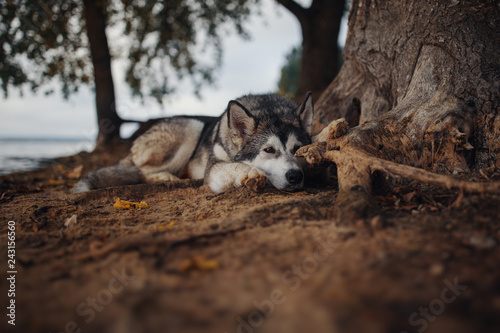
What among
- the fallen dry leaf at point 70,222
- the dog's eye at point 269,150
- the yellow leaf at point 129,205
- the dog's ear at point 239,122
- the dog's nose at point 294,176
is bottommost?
the yellow leaf at point 129,205

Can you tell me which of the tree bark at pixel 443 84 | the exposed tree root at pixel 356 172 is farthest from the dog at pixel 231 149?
the tree bark at pixel 443 84

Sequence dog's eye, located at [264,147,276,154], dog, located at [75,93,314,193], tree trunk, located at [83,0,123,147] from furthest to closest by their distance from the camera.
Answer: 1. tree trunk, located at [83,0,123,147]
2. dog's eye, located at [264,147,276,154]
3. dog, located at [75,93,314,193]

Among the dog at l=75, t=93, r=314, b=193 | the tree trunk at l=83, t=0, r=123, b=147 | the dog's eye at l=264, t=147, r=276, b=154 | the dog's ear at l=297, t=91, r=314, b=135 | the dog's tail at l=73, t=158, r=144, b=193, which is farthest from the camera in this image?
the tree trunk at l=83, t=0, r=123, b=147

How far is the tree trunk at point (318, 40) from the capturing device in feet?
32.5

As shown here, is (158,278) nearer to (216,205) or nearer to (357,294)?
(357,294)

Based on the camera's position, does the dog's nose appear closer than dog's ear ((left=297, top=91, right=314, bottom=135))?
Yes

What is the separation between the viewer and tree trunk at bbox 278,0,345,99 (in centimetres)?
990

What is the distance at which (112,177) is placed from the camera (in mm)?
5391

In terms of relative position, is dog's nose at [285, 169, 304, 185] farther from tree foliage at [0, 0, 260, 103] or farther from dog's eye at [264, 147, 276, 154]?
tree foliage at [0, 0, 260, 103]

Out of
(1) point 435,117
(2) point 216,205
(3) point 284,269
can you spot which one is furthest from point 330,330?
(1) point 435,117

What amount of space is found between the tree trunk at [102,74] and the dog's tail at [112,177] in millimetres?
3724

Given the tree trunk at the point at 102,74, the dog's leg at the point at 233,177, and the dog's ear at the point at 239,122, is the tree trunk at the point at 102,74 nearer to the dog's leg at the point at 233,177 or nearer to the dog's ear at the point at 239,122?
the dog's leg at the point at 233,177

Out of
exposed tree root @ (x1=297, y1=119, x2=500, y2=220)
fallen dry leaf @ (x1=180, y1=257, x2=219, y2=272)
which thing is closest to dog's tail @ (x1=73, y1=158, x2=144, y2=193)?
exposed tree root @ (x1=297, y1=119, x2=500, y2=220)

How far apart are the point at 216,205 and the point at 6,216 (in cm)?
A: 246
